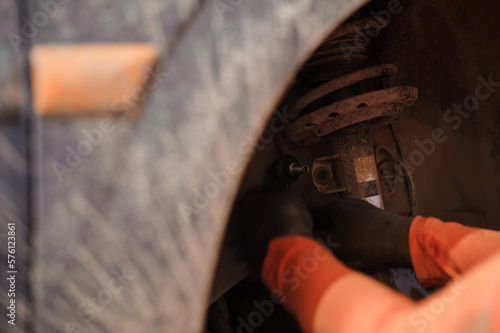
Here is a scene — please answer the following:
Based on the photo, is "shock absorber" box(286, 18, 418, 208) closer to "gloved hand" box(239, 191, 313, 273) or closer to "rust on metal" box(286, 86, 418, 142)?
"rust on metal" box(286, 86, 418, 142)

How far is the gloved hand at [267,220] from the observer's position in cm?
79

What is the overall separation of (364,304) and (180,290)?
263mm

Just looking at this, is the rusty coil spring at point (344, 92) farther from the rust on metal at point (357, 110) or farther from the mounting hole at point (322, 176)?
the mounting hole at point (322, 176)

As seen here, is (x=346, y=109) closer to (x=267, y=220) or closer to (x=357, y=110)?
(x=357, y=110)

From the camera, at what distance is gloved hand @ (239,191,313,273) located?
0.79m

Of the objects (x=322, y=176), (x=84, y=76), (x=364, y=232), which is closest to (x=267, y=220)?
(x=364, y=232)

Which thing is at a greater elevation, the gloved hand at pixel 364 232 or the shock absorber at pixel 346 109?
the shock absorber at pixel 346 109

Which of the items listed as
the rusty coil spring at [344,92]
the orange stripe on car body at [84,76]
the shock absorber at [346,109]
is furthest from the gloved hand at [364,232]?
the orange stripe on car body at [84,76]

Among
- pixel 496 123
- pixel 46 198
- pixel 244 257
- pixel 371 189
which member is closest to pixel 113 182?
pixel 46 198

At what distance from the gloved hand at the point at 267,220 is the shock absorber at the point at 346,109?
0.68ft

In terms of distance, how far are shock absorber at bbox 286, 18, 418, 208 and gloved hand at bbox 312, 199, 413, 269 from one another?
0.10 metres

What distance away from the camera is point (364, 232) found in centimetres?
94

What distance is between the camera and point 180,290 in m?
0.41

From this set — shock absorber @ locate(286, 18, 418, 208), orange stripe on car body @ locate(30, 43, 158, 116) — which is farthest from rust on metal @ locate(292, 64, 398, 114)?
orange stripe on car body @ locate(30, 43, 158, 116)
